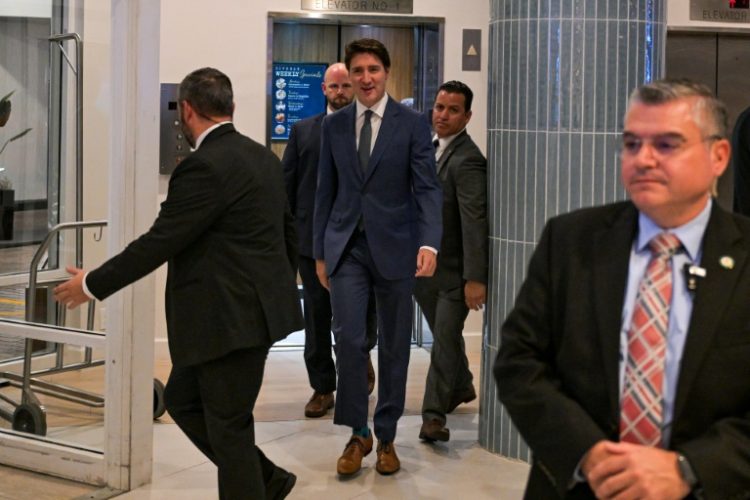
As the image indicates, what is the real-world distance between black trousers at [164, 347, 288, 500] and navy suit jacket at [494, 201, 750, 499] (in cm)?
175

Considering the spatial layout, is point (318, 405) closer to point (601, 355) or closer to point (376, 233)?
point (376, 233)

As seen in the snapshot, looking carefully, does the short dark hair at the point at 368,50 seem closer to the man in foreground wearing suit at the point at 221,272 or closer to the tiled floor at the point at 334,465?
the man in foreground wearing suit at the point at 221,272

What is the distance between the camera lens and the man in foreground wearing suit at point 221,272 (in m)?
3.57

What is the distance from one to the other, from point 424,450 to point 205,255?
190 centimetres

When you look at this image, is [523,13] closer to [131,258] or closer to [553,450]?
[131,258]

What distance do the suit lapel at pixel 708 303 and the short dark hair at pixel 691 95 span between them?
0.63 feet

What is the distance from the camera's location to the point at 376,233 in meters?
4.66

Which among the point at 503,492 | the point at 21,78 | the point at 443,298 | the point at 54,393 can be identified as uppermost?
the point at 21,78

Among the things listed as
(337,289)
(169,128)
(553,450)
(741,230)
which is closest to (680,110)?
(741,230)

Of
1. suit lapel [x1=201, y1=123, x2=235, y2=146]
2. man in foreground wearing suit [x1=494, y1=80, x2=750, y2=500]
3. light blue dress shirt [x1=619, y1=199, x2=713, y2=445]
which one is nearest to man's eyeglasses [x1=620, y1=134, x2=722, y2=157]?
man in foreground wearing suit [x1=494, y1=80, x2=750, y2=500]

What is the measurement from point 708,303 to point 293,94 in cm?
622

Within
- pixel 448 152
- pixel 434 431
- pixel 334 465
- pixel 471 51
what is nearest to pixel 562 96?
pixel 448 152

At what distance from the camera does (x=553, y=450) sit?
76.1 inches

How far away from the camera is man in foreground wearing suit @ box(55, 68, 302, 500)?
3.57 m
